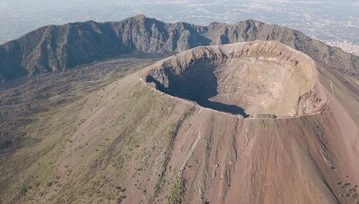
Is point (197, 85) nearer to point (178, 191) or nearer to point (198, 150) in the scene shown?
point (198, 150)

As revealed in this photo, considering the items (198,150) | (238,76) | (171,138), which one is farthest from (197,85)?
(198,150)

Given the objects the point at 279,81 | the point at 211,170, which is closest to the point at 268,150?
the point at 211,170

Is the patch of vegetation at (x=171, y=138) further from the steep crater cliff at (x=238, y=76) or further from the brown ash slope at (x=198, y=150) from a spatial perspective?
the steep crater cliff at (x=238, y=76)

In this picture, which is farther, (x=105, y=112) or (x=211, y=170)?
(x=105, y=112)

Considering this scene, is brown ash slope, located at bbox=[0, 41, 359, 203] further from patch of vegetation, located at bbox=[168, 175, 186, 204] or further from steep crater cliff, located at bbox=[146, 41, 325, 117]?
steep crater cliff, located at bbox=[146, 41, 325, 117]

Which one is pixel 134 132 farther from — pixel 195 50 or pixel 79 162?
pixel 195 50

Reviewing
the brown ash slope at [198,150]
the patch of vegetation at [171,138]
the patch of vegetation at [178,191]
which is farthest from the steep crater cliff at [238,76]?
the patch of vegetation at [178,191]

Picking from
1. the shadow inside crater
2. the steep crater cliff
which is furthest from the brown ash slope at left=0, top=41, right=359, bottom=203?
the shadow inside crater
